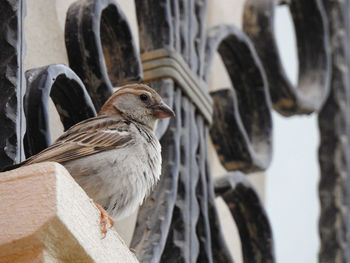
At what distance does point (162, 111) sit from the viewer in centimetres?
334

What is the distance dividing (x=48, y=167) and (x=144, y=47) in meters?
1.54

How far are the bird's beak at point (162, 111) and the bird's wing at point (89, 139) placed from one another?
5.8 inches

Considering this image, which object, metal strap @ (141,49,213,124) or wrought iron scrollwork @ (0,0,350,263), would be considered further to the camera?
metal strap @ (141,49,213,124)

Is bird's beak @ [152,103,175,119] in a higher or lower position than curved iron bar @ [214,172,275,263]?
higher

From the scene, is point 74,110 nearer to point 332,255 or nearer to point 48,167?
point 48,167

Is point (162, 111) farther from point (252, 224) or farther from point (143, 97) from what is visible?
point (252, 224)

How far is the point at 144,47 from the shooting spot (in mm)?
3564

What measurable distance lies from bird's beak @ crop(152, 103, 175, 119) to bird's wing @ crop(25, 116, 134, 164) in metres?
0.15

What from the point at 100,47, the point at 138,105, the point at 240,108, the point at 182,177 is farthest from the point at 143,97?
the point at 240,108

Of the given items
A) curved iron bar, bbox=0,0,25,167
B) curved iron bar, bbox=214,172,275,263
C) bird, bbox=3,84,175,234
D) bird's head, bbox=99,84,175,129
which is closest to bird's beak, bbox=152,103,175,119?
bird's head, bbox=99,84,175,129

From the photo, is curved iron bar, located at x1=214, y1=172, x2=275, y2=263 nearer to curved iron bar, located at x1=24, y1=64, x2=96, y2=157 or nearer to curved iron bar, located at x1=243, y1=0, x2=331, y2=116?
curved iron bar, located at x1=243, y1=0, x2=331, y2=116

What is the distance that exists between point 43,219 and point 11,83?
2.19ft

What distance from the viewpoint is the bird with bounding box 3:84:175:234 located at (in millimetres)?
2857

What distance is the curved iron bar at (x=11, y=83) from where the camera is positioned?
2.54 m
